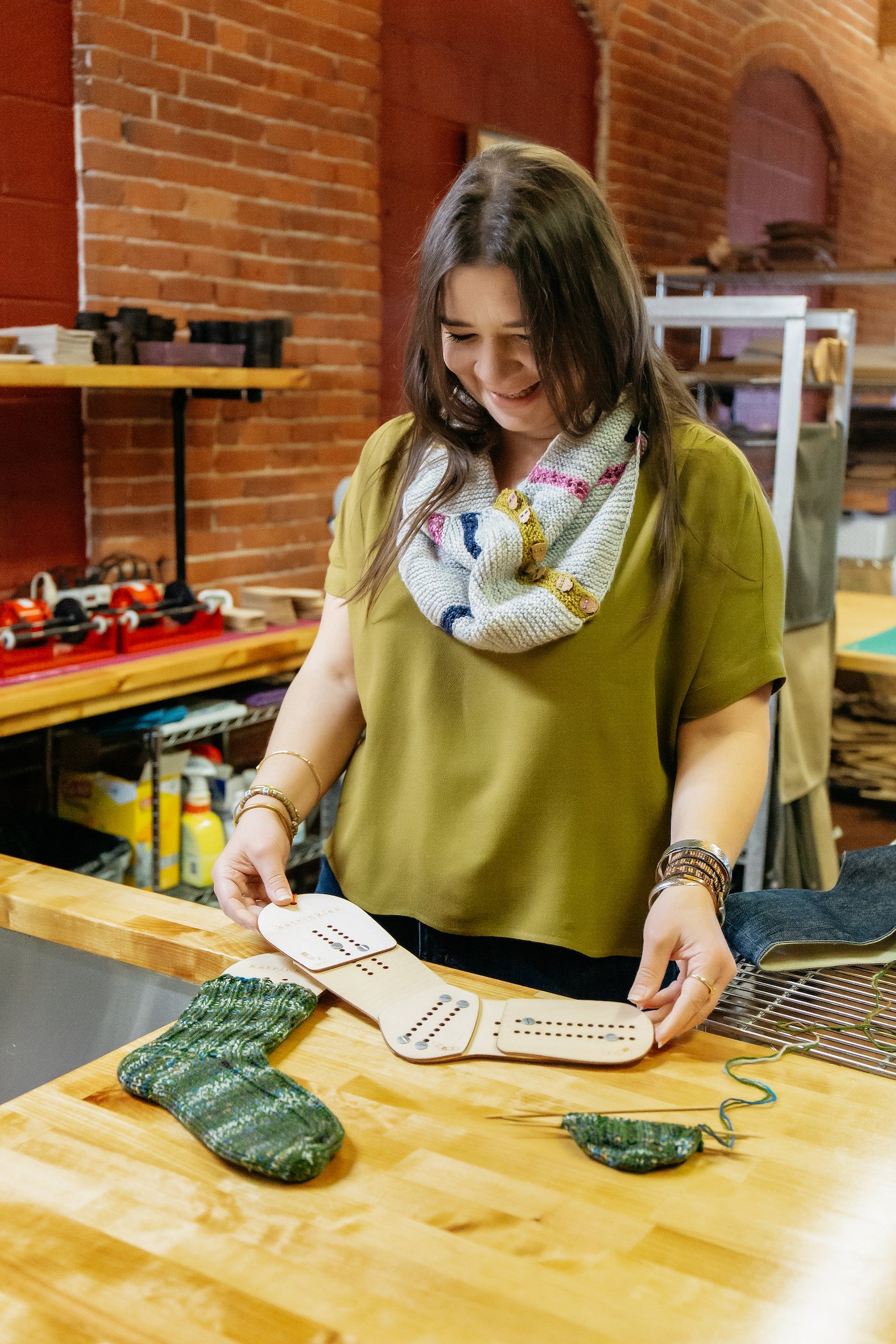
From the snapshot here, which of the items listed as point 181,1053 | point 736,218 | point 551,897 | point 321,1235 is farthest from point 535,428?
point 736,218

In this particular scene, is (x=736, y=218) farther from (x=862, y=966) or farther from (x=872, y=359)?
(x=862, y=966)

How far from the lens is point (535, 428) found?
1.33 m

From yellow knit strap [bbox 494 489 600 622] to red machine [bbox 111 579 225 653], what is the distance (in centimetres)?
153

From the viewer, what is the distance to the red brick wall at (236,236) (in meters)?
3.06

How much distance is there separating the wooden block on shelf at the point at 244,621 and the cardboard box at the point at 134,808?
349mm

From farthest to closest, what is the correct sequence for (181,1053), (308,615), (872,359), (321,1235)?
(872,359) → (308,615) → (181,1053) → (321,1235)

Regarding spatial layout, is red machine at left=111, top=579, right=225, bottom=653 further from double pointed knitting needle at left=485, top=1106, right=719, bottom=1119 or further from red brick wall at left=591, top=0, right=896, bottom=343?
red brick wall at left=591, top=0, right=896, bottom=343

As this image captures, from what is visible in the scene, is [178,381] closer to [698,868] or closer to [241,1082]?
[698,868]

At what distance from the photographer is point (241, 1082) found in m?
0.95

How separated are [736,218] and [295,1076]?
20.3 feet

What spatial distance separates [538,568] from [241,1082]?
22.9 inches

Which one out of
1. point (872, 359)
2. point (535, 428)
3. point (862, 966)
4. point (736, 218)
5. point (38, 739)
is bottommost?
point (38, 739)

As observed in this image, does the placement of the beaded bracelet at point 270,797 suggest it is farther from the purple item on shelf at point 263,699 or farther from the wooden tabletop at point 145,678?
the purple item on shelf at point 263,699

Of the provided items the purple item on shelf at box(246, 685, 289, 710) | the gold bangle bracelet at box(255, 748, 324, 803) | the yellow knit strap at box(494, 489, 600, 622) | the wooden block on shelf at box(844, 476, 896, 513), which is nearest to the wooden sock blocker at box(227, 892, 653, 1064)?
the gold bangle bracelet at box(255, 748, 324, 803)
